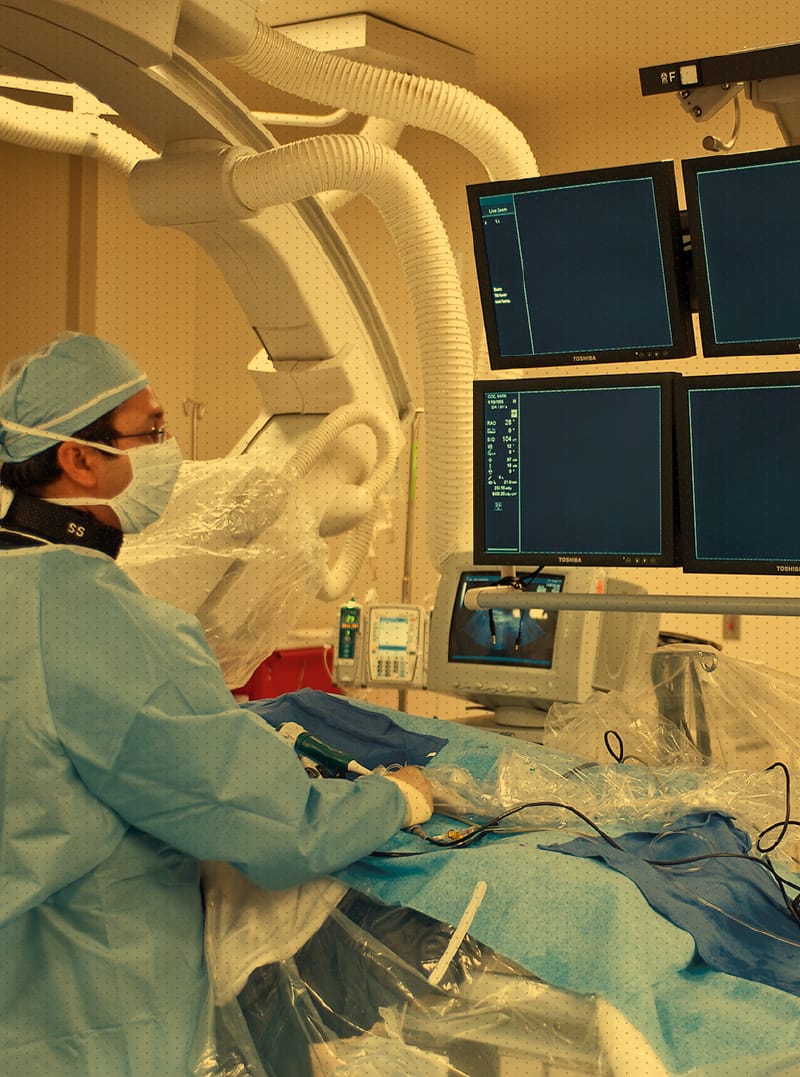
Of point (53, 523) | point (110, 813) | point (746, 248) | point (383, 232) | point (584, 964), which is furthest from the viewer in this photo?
point (383, 232)

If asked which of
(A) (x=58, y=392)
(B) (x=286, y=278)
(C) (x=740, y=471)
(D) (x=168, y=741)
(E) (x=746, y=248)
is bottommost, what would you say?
(D) (x=168, y=741)

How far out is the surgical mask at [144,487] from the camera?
1.88 metres

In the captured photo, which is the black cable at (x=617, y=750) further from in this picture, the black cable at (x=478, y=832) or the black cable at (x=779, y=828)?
the black cable at (x=478, y=832)

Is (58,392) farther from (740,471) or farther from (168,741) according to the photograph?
(740,471)

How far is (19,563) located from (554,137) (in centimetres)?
353

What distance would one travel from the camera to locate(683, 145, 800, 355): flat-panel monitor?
195 cm

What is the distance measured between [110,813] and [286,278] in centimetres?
153

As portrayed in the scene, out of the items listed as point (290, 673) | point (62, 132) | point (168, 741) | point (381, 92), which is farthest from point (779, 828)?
point (62, 132)

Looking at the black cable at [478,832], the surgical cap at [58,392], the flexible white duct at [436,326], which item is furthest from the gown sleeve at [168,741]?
the flexible white duct at [436,326]

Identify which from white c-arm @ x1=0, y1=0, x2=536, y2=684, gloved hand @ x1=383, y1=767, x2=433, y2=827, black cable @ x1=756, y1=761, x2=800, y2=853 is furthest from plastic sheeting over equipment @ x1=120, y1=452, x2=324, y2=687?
black cable @ x1=756, y1=761, x2=800, y2=853

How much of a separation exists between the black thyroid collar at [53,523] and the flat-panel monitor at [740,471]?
3.17 feet

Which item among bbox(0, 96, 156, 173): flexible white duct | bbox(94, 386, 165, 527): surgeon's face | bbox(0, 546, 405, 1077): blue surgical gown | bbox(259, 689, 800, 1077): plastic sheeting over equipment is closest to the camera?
bbox(259, 689, 800, 1077): plastic sheeting over equipment

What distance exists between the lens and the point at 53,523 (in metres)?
1.78

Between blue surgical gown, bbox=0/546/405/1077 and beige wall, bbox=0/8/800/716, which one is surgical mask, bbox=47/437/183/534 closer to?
blue surgical gown, bbox=0/546/405/1077
